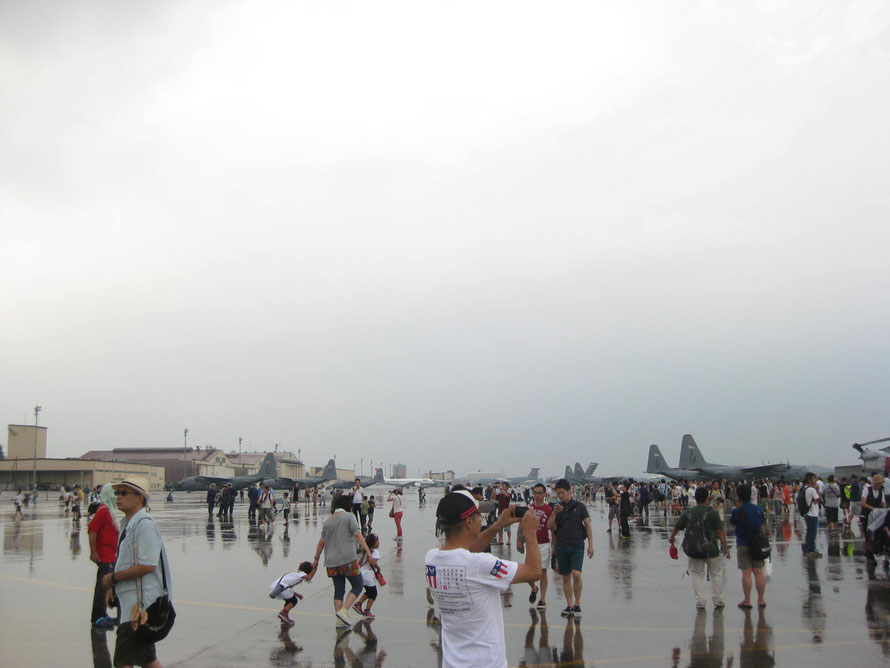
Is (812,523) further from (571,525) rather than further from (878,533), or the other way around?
(571,525)

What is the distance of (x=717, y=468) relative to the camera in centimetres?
5550

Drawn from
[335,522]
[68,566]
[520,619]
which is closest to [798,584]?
[520,619]

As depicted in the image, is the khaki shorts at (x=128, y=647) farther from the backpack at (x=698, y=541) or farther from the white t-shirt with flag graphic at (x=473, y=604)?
the backpack at (x=698, y=541)

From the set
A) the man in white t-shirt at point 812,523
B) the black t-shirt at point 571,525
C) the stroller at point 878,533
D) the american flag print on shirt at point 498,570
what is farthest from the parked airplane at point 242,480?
the american flag print on shirt at point 498,570

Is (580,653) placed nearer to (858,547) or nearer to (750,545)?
(750,545)

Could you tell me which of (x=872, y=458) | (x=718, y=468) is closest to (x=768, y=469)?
(x=718, y=468)

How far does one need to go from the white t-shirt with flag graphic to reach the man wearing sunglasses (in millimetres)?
2251

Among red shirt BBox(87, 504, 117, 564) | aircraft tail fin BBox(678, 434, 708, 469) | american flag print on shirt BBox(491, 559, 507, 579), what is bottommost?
aircraft tail fin BBox(678, 434, 708, 469)

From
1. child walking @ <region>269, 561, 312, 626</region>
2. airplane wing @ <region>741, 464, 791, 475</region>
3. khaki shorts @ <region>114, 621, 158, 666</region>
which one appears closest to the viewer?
khaki shorts @ <region>114, 621, 158, 666</region>

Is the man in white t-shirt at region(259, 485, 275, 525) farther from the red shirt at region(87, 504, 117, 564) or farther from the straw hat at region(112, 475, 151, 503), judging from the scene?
the straw hat at region(112, 475, 151, 503)

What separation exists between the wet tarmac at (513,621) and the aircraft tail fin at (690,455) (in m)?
45.1

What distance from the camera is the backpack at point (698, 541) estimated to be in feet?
29.0

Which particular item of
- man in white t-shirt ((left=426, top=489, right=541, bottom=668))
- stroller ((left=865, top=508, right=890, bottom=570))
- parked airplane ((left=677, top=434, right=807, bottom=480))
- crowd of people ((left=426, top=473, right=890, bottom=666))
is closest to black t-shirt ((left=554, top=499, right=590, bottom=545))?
crowd of people ((left=426, top=473, right=890, bottom=666))

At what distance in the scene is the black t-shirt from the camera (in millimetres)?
8516
